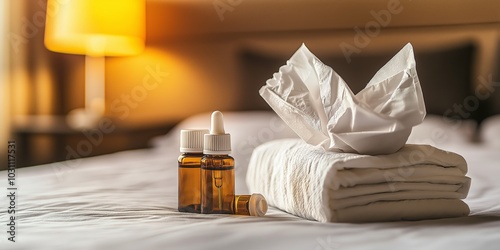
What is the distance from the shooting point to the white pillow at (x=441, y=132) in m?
1.89

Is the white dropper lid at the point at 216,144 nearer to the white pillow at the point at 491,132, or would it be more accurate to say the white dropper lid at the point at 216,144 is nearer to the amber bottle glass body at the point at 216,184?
the amber bottle glass body at the point at 216,184

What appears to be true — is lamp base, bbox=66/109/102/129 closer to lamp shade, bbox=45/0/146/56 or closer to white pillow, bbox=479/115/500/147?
lamp shade, bbox=45/0/146/56

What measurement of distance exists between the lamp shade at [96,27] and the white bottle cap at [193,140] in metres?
1.61

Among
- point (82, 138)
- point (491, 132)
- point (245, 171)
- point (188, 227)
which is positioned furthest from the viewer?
point (82, 138)

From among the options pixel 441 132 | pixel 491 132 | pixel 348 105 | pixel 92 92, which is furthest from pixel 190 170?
pixel 92 92

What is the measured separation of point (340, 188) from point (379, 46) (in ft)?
4.83

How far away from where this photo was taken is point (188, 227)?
834 millimetres

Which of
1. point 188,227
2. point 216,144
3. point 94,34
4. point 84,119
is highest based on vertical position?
point 94,34

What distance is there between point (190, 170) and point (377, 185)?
13.0 inches

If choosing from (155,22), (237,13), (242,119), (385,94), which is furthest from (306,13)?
(385,94)

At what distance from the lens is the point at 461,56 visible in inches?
84.7

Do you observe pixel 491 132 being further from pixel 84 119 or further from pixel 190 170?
pixel 84 119

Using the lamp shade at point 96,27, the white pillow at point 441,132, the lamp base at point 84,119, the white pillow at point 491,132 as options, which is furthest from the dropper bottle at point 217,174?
the lamp base at point 84,119

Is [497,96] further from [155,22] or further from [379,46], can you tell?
[155,22]
